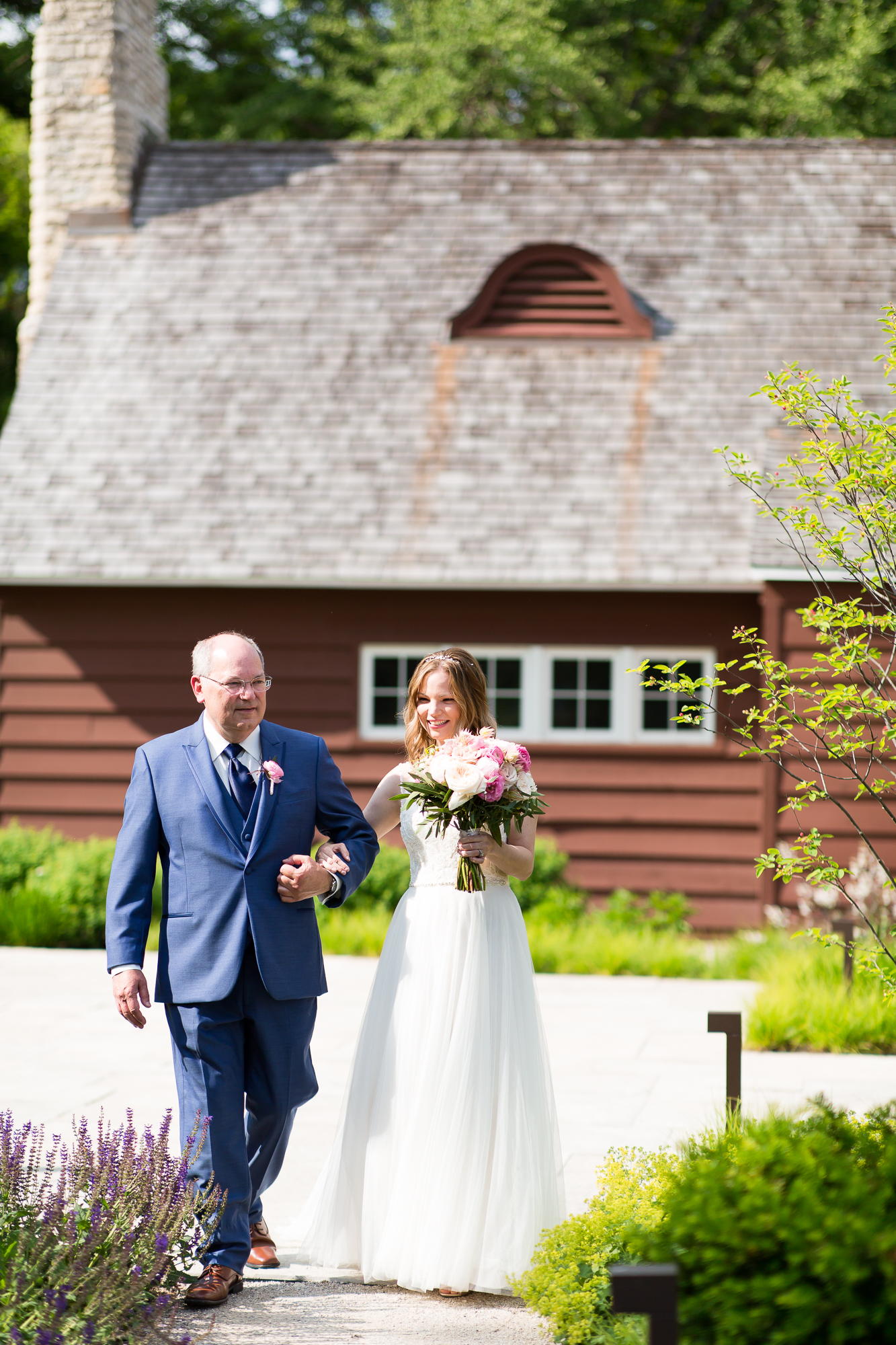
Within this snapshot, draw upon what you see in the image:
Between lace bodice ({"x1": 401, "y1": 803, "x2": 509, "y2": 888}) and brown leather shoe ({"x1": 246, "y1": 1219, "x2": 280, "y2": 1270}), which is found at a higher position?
lace bodice ({"x1": 401, "y1": 803, "x2": 509, "y2": 888})

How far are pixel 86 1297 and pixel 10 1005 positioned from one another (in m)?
4.79

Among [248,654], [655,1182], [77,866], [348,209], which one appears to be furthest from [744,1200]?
[348,209]

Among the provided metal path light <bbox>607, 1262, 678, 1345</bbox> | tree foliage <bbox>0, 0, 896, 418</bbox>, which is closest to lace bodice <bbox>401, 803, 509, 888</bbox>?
metal path light <bbox>607, 1262, 678, 1345</bbox>

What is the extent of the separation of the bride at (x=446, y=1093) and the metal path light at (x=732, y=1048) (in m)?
0.63

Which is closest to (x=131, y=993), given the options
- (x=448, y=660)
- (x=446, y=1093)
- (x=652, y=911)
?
(x=446, y=1093)

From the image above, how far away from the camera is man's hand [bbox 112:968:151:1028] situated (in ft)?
12.7

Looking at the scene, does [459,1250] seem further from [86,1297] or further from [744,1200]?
[744,1200]

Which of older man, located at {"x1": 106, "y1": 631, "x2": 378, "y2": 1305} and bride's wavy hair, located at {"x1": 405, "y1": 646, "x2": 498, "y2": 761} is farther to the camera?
bride's wavy hair, located at {"x1": 405, "y1": 646, "x2": 498, "y2": 761}

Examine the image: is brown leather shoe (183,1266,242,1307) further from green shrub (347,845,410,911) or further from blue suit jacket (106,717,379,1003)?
green shrub (347,845,410,911)

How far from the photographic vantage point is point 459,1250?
3.96 meters

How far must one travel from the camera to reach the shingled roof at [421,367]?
419 inches

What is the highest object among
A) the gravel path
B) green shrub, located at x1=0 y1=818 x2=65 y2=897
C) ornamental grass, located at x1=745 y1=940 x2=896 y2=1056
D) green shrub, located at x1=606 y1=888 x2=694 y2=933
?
green shrub, located at x1=0 y1=818 x2=65 y2=897

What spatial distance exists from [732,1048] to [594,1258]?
114cm

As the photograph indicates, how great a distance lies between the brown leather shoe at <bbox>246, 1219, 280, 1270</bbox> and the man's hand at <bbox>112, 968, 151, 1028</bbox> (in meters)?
0.88
